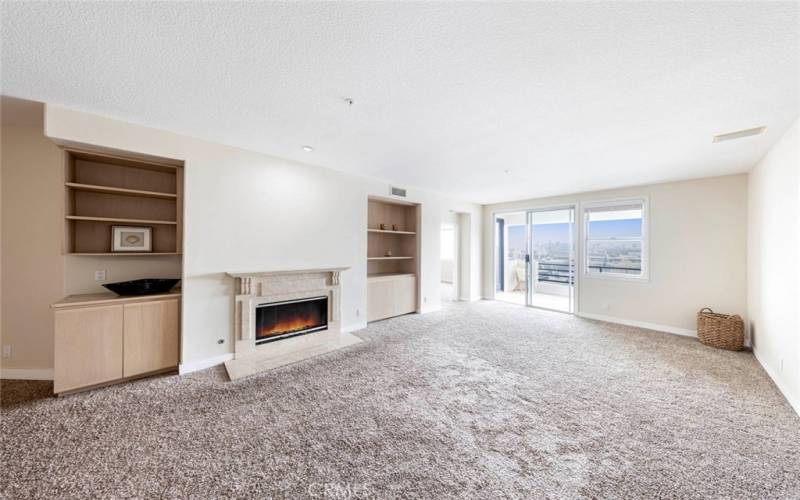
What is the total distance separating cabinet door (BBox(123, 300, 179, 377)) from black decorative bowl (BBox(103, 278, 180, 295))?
0.16 meters

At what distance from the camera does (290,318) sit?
380 cm

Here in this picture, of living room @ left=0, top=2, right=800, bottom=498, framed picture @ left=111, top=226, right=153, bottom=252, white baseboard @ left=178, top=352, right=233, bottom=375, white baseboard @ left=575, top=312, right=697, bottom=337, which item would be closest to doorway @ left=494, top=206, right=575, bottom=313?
white baseboard @ left=575, top=312, right=697, bottom=337

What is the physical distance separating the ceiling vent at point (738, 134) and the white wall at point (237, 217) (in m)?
4.16

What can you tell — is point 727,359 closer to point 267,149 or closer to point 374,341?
point 374,341

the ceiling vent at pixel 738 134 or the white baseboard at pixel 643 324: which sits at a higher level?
the ceiling vent at pixel 738 134

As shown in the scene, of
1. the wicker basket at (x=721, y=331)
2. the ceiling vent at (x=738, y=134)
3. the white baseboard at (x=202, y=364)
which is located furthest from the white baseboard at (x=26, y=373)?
the wicker basket at (x=721, y=331)

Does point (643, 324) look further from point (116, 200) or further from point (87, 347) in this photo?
point (116, 200)

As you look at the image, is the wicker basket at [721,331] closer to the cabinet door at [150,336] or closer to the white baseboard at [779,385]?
the white baseboard at [779,385]

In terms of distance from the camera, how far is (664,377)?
117 inches

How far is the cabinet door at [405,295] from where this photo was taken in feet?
17.5

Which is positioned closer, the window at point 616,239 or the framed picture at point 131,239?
the framed picture at point 131,239

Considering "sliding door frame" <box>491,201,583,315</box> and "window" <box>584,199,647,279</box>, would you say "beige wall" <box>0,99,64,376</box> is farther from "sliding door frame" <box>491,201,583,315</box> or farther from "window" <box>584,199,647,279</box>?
"window" <box>584,199,647,279</box>

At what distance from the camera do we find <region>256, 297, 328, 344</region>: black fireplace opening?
355 cm

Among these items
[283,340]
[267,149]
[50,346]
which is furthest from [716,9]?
[50,346]
